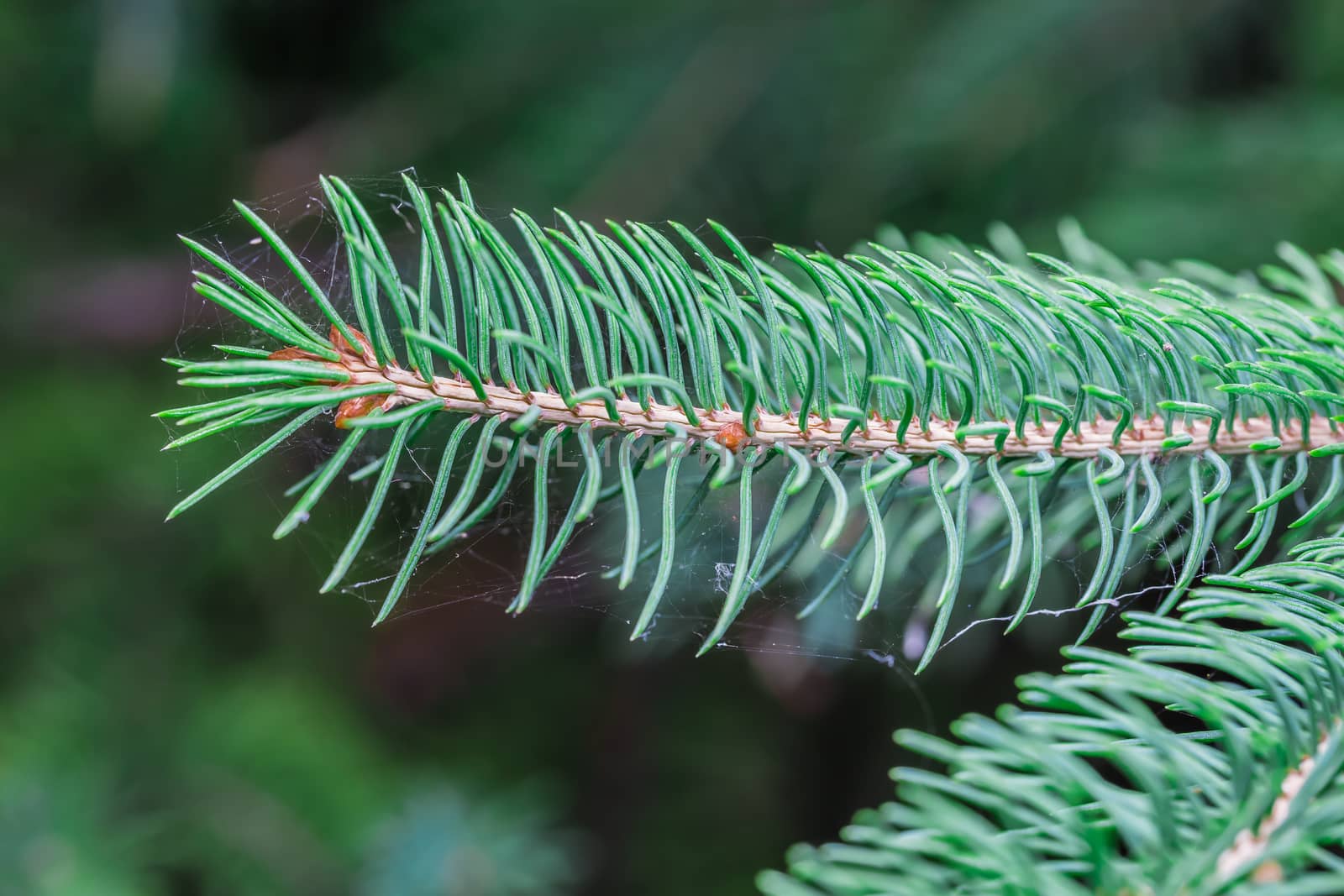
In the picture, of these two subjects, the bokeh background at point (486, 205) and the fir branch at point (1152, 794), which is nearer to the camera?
the fir branch at point (1152, 794)

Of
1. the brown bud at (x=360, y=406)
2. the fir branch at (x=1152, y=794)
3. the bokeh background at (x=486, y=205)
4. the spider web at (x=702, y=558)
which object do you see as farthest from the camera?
the bokeh background at (x=486, y=205)

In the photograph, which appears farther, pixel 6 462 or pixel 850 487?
pixel 6 462

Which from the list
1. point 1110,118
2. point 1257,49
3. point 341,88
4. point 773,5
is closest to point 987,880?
point 1110,118

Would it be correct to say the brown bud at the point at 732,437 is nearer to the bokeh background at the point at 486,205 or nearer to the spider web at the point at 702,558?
the spider web at the point at 702,558

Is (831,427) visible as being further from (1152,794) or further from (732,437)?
(1152,794)

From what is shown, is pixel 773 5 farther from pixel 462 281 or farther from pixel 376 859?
pixel 376 859

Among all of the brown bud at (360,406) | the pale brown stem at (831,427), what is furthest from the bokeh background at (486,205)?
the brown bud at (360,406)

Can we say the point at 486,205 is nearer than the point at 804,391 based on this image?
No

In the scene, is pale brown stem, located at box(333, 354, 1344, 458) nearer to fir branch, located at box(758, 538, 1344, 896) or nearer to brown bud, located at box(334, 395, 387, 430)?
brown bud, located at box(334, 395, 387, 430)

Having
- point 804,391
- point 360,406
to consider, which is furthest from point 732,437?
point 360,406
